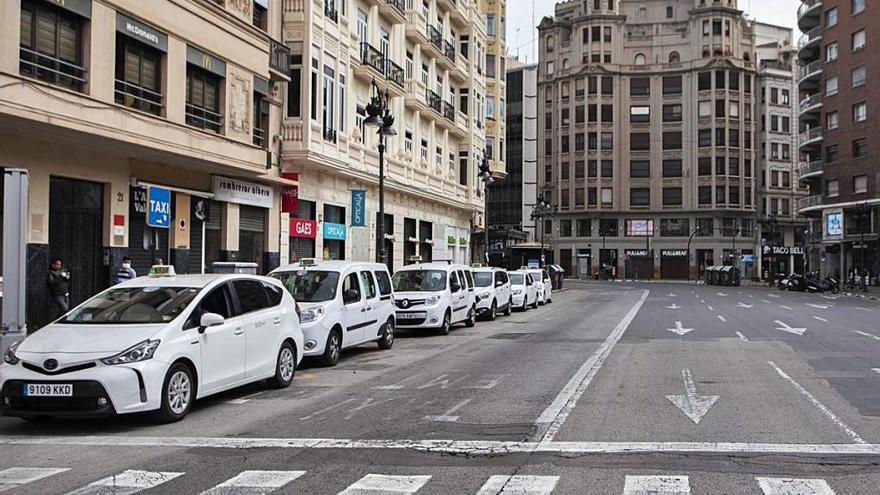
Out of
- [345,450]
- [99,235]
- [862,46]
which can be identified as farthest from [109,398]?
[862,46]

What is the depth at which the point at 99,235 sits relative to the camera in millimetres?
18453

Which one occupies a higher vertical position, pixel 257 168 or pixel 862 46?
pixel 862 46

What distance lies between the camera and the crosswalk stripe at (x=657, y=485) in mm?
6070

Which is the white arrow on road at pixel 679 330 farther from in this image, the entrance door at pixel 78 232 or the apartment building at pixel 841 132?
the apartment building at pixel 841 132

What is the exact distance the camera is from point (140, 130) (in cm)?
1792

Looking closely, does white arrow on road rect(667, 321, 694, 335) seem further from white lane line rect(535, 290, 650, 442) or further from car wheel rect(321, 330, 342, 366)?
car wheel rect(321, 330, 342, 366)

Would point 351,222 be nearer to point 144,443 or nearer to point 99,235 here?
point 99,235

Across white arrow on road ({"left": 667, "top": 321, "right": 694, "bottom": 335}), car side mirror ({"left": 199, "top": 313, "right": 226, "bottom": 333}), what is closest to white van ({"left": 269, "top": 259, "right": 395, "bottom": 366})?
car side mirror ({"left": 199, "top": 313, "right": 226, "bottom": 333})

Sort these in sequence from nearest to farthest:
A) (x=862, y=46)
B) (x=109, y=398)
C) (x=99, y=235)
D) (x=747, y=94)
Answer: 1. (x=109, y=398)
2. (x=99, y=235)
3. (x=862, y=46)
4. (x=747, y=94)

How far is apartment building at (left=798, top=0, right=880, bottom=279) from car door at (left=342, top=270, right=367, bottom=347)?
54057 mm

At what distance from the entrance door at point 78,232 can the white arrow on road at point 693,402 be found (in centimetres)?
1298

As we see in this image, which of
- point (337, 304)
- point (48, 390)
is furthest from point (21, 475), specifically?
point (337, 304)

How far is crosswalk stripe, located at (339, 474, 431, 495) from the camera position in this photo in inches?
244

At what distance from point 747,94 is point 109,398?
9593 centimetres
